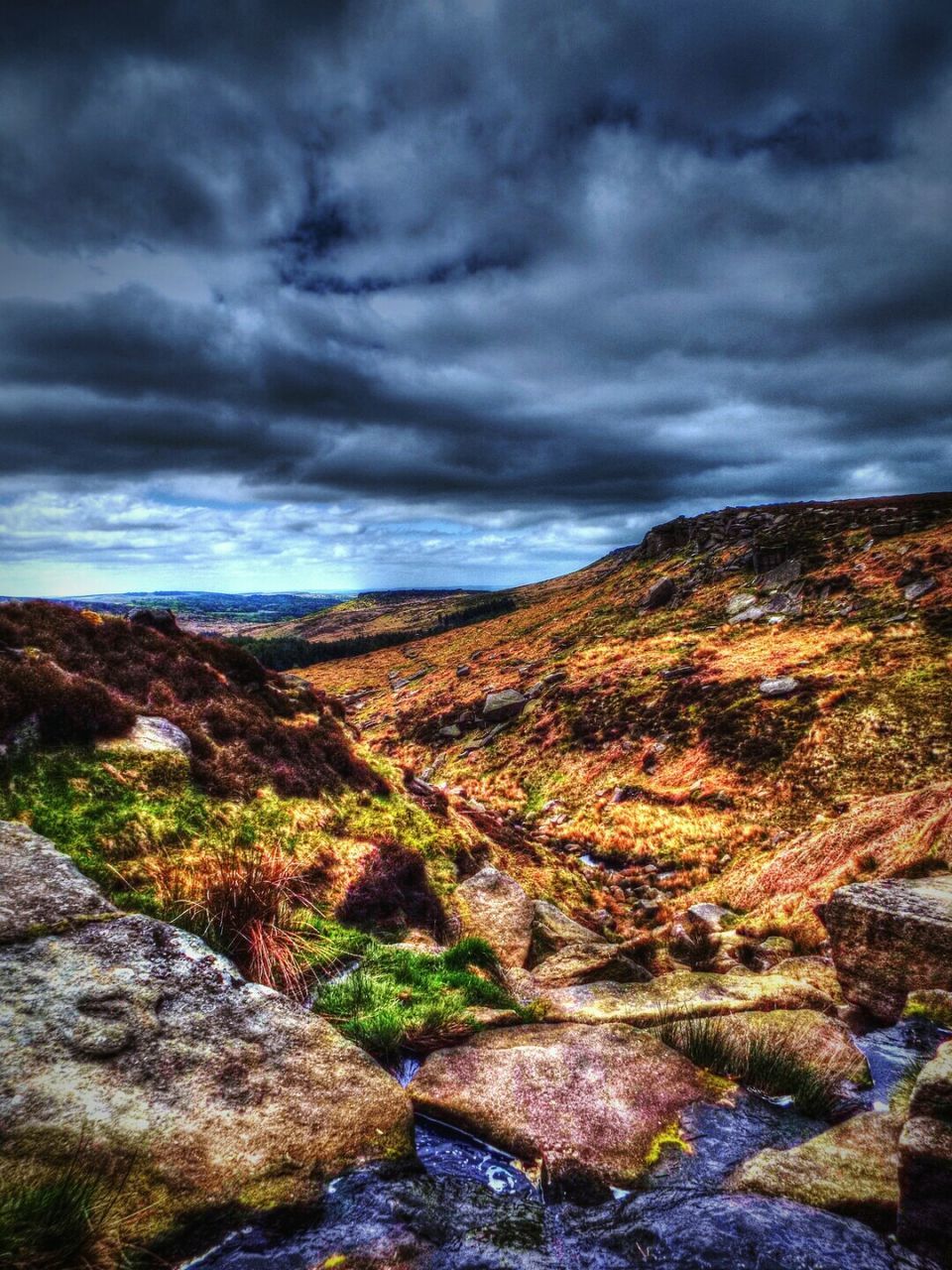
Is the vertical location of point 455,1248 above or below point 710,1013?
above

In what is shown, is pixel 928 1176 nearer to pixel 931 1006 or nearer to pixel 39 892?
pixel 931 1006

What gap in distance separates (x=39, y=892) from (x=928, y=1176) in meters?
7.36

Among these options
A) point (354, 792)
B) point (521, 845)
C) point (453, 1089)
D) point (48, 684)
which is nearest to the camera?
point (453, 1089)

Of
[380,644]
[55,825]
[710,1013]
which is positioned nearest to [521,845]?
[710,1013]

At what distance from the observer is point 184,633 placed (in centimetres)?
1658

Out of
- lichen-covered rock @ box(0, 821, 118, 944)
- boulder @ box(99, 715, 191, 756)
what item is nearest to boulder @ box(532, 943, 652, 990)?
lichen-covered rock @ box(0, 821, 118, 944)

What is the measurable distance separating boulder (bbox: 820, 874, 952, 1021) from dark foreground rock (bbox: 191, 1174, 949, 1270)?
15.8ft

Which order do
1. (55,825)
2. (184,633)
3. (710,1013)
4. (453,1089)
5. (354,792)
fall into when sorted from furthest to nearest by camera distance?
(184,633)
(354,792)
(55,825)
(710,1013)
(453,1089)

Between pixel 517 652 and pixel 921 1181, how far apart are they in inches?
2271

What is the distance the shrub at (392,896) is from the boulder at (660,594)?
49.4 meters

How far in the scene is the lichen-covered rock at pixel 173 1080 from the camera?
3.48 m

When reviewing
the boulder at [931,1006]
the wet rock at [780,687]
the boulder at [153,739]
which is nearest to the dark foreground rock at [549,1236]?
the boulder at [931,1006]

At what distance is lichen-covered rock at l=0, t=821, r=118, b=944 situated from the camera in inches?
195

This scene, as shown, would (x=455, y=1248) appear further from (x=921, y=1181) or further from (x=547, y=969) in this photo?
(x=547, y=969)
